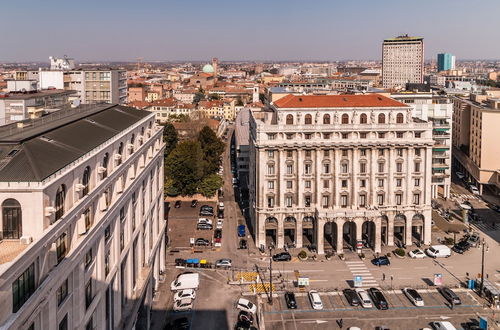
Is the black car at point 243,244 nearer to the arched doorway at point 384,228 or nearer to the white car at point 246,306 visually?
the white car at point 246,306

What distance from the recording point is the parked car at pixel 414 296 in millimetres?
52219

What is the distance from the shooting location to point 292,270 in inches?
2445

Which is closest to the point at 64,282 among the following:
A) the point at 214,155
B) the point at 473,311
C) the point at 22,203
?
the point at 22,203

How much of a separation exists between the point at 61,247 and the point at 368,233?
173ft

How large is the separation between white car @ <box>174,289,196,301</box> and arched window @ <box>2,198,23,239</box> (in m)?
30.7

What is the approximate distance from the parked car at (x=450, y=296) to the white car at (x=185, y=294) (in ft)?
89.2

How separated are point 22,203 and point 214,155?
83.6m

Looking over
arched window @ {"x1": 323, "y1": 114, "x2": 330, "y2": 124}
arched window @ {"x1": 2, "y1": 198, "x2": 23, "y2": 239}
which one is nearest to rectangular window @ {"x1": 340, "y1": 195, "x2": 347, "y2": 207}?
arched window @ {"x1": 323, "y1": 114, "x2": 330, "y2": 124}

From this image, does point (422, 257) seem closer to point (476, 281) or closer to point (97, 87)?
point (476, 281)

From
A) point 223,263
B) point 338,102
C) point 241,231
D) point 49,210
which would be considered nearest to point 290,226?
point 241,231

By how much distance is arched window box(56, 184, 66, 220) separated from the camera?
1027 inches

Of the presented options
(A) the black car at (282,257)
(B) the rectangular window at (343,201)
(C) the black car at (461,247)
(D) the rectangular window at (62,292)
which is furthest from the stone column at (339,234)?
(D) the rectangular window at (62,292)

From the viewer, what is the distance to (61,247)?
26156 millimetres

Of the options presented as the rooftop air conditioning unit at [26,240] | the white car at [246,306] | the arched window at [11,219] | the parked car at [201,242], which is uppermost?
the arched window at [11,219]
